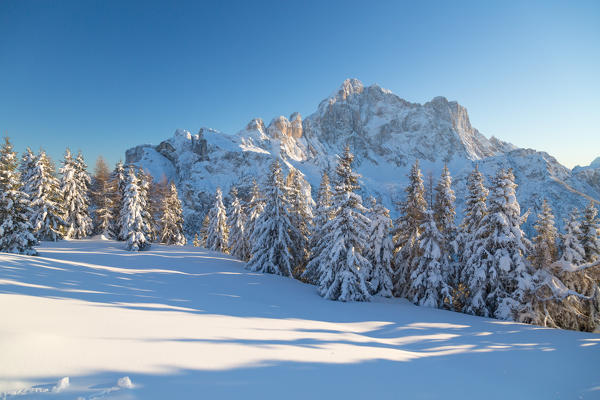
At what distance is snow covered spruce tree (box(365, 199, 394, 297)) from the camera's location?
1845 centimetres

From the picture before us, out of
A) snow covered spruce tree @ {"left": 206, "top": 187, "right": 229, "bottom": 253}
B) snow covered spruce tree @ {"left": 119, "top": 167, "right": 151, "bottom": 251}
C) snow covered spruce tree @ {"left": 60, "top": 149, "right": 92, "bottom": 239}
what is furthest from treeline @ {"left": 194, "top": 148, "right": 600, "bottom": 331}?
snow covered spruce tree @ {"left": 60, "top": 149, "right": 92, "bottom": 239}

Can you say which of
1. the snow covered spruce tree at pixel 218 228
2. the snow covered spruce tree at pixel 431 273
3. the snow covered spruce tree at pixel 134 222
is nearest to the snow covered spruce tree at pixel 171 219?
the snow covered spruce tree at pixel 218 228

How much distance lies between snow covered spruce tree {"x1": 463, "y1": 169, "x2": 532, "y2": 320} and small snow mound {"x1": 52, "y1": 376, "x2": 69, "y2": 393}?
736 inches

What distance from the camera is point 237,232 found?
29719mm

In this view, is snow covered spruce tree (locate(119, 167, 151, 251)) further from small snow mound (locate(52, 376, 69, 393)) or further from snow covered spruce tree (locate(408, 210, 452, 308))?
snow covered spruce tree (locate(408, 210, 452, 308))

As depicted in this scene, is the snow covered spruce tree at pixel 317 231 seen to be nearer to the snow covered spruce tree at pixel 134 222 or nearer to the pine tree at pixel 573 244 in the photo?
the pine tree at pixel 573 244

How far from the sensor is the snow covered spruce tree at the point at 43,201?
78.1ft

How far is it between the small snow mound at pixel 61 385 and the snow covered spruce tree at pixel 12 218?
1888 cm

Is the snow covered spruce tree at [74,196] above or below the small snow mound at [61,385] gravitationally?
above

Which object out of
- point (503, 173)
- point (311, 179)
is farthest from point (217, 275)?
point (311, 179)

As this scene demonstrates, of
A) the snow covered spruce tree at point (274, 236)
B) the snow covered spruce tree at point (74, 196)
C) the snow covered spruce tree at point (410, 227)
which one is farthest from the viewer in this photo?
the snow covered spruce tree at point (74, 196)

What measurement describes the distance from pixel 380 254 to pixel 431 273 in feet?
12.1

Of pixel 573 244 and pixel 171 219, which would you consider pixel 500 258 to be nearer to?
pixel 573 244

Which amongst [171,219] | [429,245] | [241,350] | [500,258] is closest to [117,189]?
[171,219]
